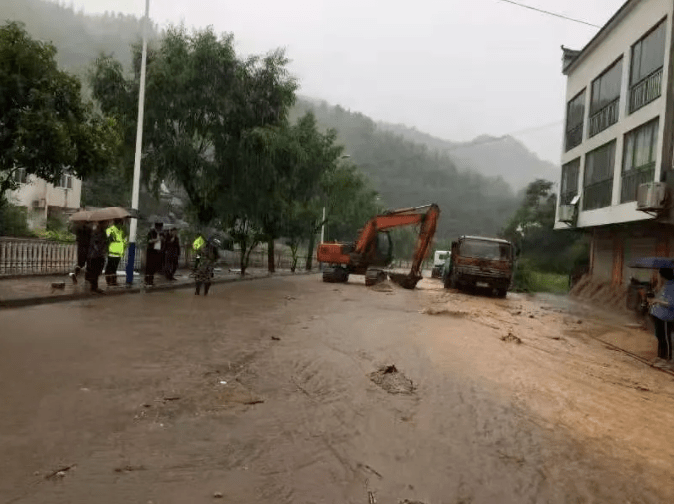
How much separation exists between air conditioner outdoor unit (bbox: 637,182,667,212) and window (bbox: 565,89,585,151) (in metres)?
10.7

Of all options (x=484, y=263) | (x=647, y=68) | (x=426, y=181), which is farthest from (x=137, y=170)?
(x=426, y=181)

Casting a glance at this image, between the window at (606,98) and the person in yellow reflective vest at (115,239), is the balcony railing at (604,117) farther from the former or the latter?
the person in yellow reflective vest at (115,239)

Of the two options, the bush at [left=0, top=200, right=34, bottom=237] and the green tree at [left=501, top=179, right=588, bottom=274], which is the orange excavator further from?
the bush at [left=0, top=200, right=34, bottom=237]

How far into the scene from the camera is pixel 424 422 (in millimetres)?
6059

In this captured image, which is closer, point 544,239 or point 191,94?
point 191,94

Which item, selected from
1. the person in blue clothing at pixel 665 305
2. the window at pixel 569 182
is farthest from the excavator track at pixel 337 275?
the person in blue clothing at pixel 665 305

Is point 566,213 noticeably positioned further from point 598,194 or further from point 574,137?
point 574,137

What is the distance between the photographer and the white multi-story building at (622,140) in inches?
749

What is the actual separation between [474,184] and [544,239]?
229 feet

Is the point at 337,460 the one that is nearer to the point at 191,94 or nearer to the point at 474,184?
the point at 191,94

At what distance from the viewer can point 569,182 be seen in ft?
98.3

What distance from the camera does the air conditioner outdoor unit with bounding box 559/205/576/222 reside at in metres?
27.8

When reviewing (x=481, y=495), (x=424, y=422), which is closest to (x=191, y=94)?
(x=424, y=422)

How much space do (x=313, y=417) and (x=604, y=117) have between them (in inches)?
900
